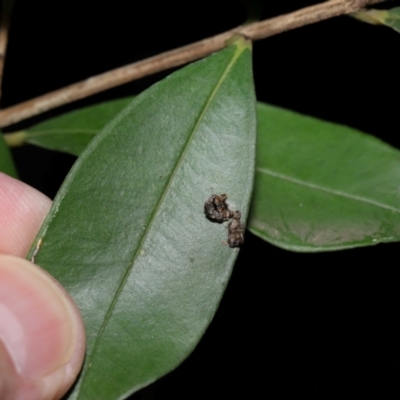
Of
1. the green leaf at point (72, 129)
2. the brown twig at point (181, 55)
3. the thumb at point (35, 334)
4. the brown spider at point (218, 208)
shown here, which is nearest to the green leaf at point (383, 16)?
the brown twig at point (181, 55)

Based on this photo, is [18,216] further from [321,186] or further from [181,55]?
[321,186]

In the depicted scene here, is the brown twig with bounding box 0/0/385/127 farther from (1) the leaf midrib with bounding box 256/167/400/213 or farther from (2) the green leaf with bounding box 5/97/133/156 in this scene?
(1) the leaf midrib with bounding box 256/167/400/213

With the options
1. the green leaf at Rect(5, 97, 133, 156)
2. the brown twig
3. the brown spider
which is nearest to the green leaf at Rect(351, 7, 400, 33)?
the brown twig

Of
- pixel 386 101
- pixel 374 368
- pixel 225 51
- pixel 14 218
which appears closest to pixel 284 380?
pixel 374 368

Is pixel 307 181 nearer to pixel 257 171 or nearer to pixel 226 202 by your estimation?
pixel 257 171

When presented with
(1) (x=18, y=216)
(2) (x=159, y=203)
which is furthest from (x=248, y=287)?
(2) (x=159, y=203)

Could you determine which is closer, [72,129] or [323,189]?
[323,189]

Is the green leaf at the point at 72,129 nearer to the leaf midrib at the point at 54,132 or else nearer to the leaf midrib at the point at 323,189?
the leaf midrib at the point at 54,132

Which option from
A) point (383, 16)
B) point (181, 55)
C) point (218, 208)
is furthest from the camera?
point (181, 55)

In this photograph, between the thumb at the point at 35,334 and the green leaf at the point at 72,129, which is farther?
the green leaf at the point at 72,129
